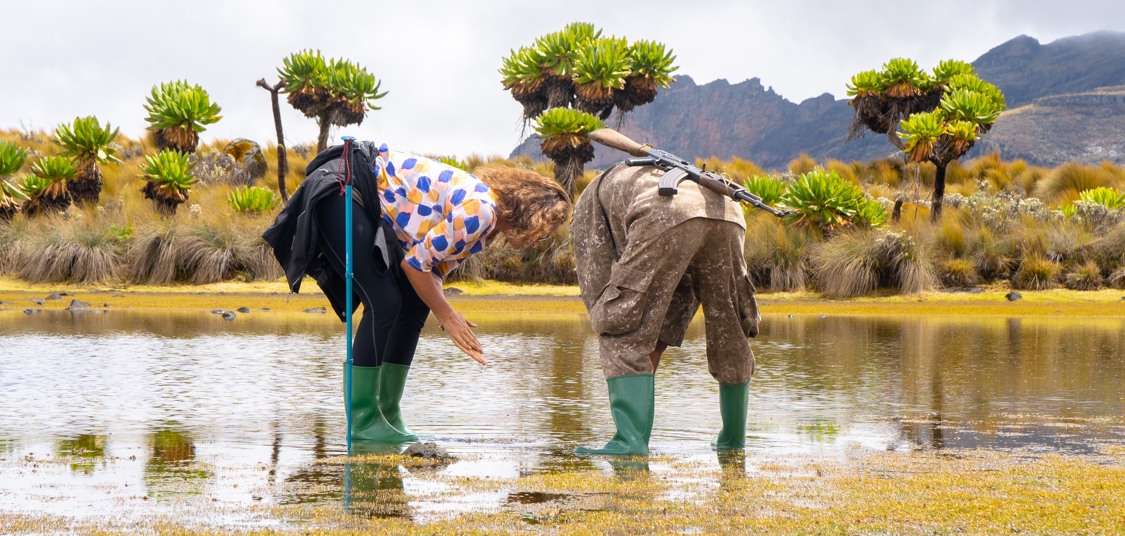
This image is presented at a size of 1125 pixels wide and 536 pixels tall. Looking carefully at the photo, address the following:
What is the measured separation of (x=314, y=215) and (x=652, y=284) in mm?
1576

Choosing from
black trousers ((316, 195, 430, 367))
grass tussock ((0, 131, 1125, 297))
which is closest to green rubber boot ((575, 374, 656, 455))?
black trousers ((316, 195, 430, 367))

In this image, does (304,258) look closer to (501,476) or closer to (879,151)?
(501,476)

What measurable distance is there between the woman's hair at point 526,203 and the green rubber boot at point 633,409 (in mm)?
789

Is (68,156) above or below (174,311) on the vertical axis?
above

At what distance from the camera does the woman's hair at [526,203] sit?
4.80 metres

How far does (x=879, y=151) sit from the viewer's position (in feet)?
206

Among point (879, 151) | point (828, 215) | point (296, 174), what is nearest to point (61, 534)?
point (828, 215)

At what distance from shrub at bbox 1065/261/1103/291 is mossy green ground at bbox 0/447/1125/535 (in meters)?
13.1

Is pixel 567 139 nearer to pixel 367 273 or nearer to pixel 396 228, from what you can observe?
pixel 396 228

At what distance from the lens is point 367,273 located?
15.9 feet

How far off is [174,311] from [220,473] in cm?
1083

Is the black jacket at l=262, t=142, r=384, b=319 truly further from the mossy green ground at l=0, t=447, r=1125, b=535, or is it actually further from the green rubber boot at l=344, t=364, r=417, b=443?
the mossy green ground at l=0, t=447, r=1125, b=535

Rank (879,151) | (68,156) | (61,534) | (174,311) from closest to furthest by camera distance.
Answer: (61,534), (174,311), (68,156), (879,151)

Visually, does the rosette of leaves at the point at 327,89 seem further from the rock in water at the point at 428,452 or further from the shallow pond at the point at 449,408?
the rock in water at the point at 428,452
